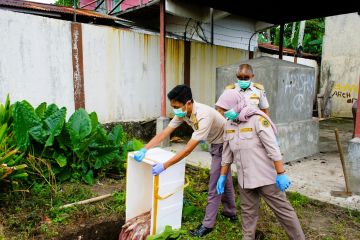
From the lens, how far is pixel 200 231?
313cm

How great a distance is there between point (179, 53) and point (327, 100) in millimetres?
7649

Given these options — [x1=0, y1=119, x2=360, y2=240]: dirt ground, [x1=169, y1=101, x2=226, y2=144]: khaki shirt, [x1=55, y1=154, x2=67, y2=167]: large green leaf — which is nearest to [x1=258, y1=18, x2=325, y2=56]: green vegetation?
[x1=0, y1=119, x2=360, y2=240]: dirt ground

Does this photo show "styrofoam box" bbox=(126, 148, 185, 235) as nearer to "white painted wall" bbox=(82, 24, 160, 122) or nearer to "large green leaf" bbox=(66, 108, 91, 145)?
"large green leaf" bbox=(66, 108, 91, 145)

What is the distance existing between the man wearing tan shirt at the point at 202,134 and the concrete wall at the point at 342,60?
10.7 metres

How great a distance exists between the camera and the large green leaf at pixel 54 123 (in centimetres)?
404

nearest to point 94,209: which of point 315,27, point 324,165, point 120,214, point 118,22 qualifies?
point 120,214

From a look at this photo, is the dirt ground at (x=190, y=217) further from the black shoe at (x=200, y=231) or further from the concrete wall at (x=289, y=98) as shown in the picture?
the concrete wall at (x=289, y=98)

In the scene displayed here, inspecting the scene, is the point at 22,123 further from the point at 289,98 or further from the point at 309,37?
the point at 309,37

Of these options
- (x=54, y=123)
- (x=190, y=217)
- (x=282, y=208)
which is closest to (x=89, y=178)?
(x=54, y=123)

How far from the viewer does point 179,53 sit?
7672mm

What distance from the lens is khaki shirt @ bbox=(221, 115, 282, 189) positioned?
2.48 meters

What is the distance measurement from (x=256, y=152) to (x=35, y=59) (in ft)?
15.1

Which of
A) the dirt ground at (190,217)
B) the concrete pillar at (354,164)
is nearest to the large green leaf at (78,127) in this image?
the dirt ground at (190,217)

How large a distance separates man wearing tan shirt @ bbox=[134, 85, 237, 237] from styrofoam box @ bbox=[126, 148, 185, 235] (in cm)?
15
